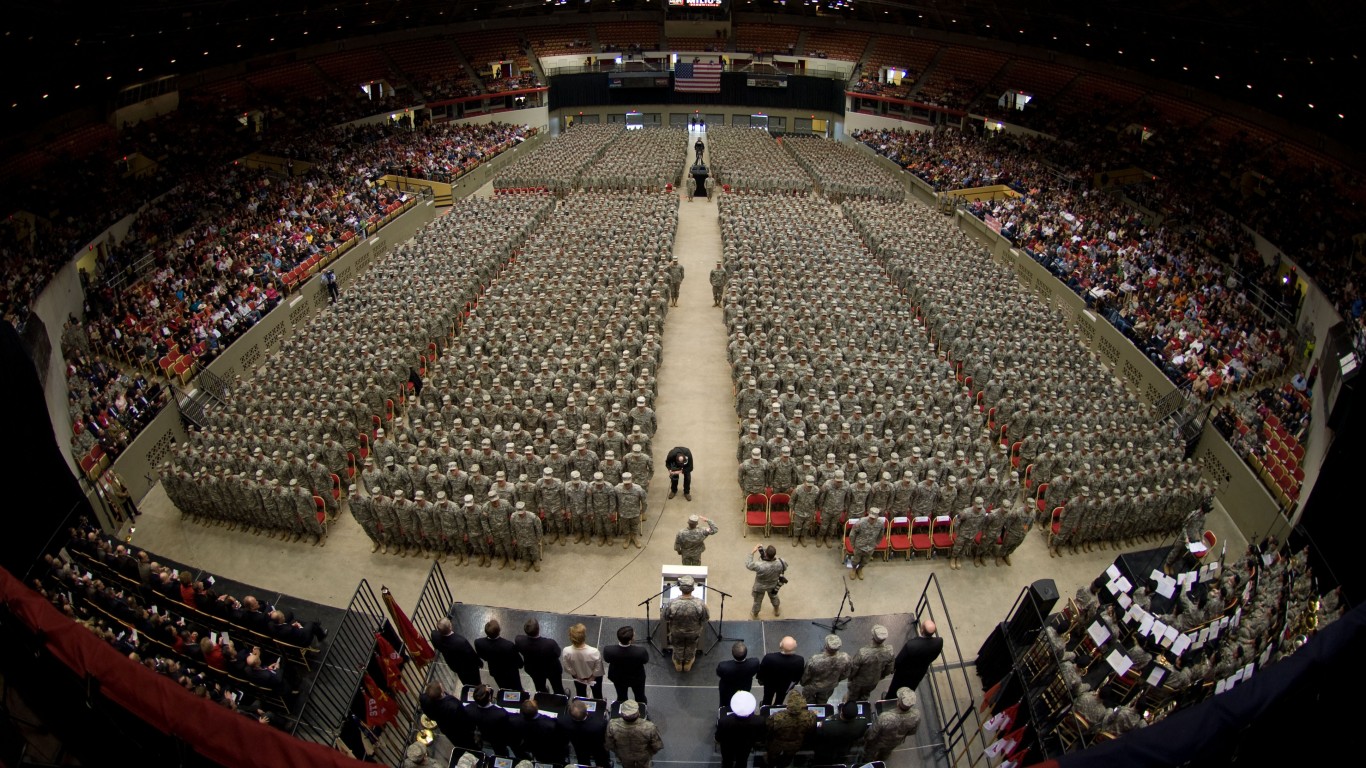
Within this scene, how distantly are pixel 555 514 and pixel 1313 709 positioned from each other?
9751 mm

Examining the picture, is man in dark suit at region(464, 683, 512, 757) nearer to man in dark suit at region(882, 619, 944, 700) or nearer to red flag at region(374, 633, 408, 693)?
red flag at region(374, 633, 408, 693)

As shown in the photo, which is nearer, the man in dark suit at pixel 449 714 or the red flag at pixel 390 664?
the man in dark suit at pixel 449 714

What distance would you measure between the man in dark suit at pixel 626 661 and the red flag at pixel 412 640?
2.60 metres

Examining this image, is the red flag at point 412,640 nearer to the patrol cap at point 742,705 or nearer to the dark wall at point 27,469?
the patrol cap at point 742,705

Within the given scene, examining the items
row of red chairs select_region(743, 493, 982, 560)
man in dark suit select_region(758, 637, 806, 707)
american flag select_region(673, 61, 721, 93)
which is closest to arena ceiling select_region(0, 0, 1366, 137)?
american flag select_region(673, 61, 721, 93)

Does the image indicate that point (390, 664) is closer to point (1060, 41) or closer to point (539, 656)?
point (539, 656)

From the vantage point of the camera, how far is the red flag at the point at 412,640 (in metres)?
9.44

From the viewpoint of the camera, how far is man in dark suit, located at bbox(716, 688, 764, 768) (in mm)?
7324

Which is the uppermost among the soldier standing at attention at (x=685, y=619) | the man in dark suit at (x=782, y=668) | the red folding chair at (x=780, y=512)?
the red folding chair at (x=780, y=512)

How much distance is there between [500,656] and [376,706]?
166 cm

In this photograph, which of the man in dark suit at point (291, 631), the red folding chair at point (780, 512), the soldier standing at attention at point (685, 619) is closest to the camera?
the soldier standing at attention at point (685, 619)

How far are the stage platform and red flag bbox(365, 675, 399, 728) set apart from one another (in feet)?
3.79

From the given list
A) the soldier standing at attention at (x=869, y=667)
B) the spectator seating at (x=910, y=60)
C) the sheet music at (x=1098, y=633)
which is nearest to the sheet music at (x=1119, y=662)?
the sheet music at (x=1098, y=633)

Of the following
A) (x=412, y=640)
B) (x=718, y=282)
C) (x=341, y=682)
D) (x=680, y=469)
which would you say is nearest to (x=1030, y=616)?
(x=680, y=469)
